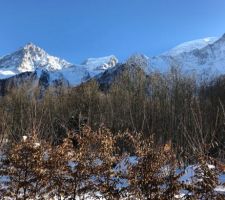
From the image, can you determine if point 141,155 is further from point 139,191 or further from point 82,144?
point 82,144

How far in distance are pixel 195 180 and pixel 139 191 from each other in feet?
3.63

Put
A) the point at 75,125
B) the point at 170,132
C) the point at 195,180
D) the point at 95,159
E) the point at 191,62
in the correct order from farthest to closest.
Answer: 1. the point at 191,62
2. the point at 75,125
3. the point at 170,132
4. the point at 95,159
5. the point at 195,180

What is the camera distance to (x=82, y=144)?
10.0 meters

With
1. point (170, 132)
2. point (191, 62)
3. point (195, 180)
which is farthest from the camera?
point (191, 62)

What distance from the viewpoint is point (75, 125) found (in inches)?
1069

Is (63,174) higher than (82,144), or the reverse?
(82,144)

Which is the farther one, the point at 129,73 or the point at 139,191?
the point at 129,73

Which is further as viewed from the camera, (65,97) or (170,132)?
(65,97)

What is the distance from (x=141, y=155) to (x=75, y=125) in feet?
60.7

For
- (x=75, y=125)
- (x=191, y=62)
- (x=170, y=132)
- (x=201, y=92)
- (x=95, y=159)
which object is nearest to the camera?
(x=95, y=159)

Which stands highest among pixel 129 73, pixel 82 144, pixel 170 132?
pixel 129 73

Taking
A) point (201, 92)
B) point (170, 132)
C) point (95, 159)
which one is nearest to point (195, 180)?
point (95, 159)

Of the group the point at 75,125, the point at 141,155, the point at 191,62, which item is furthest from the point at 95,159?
the point at 191,62

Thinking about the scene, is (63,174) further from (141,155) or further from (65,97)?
(65,97)
